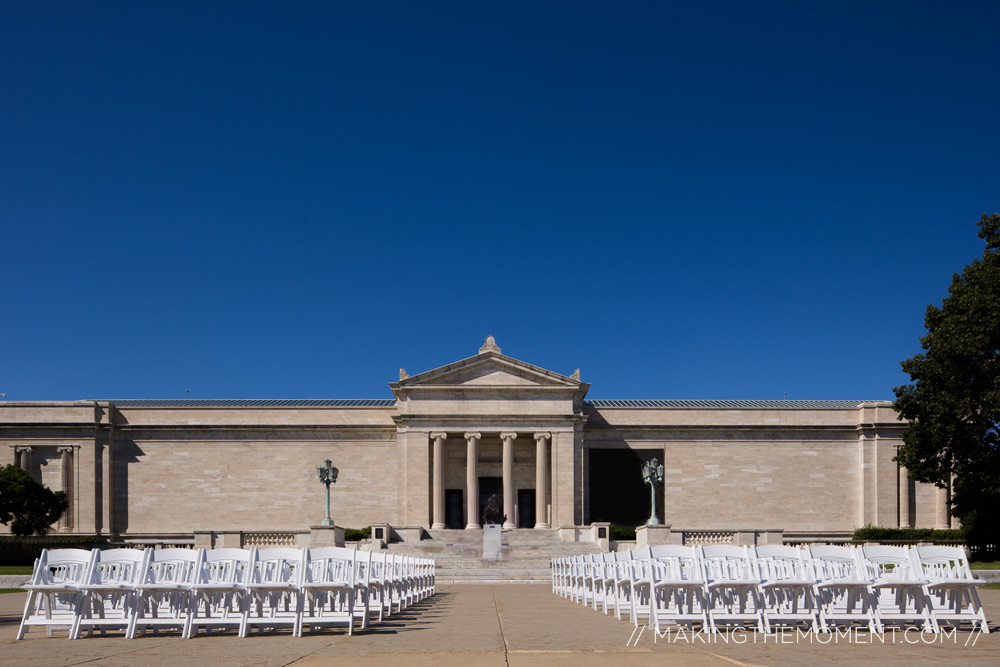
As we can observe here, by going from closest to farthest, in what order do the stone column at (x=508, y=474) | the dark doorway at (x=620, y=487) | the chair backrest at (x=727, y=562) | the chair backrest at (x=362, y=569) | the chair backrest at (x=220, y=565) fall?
the chair backrest at (x=362, y=569) → the chair backrest at (x=220, y=565) → the chair backrest at (x=727, y=562) → the stone column at (x=508, y=474) → the dark doorway at (x=620, y=487)

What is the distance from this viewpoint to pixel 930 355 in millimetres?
41812

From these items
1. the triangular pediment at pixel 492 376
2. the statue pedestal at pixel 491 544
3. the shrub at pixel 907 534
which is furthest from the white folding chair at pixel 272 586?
the shrub at pixel 907 534

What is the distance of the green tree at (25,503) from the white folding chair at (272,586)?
35.1 meters

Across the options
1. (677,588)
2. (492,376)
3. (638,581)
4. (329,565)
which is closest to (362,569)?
(329,565)

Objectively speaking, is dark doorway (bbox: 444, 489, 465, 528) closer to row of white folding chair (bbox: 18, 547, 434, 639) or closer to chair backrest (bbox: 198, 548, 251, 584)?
row of white folding chair (bbox: 18, 547, 434, 639)

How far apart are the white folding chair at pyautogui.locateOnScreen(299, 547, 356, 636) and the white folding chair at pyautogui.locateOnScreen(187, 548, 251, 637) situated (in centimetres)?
105

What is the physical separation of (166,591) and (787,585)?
963 cm

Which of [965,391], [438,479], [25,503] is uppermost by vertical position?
[965,391]

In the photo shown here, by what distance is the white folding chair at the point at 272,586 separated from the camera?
15031 millimetres

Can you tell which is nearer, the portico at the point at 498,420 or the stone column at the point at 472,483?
the stone column at the point at 472,483

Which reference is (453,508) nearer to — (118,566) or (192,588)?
(118,566)

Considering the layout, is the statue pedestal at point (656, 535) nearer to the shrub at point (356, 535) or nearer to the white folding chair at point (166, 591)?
the shrub at point (356, 535)

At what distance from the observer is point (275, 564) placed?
16.6 m


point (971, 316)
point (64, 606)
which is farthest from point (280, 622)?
point (971, 316)
